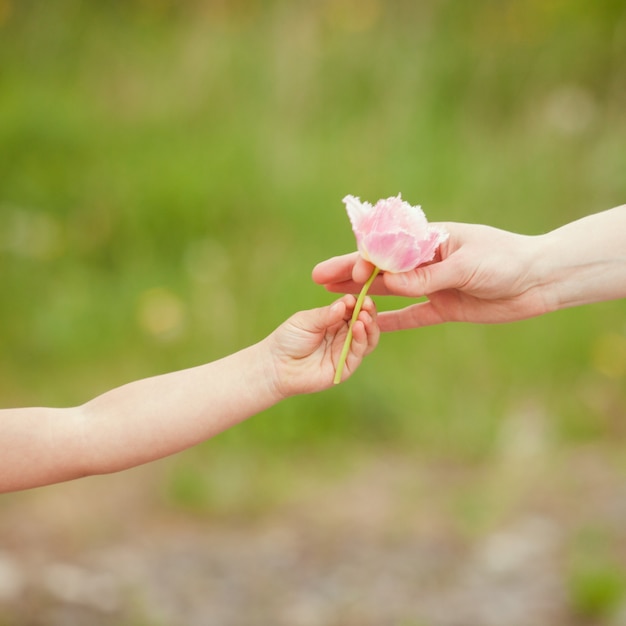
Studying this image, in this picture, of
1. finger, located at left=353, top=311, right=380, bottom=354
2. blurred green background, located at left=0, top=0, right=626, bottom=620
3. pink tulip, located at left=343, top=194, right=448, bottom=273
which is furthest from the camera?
blurred green background, located at left=0, top=0, right=626, bottom=620

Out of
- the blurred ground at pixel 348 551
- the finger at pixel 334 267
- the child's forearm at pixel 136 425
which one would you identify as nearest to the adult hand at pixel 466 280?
the finger at pixel 334 267

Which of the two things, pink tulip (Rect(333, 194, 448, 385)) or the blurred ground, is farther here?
the blurred ground

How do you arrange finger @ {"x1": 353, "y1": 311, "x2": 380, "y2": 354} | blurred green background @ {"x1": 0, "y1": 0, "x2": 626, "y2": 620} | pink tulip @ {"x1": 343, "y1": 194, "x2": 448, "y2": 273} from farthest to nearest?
1. blurred green background @ {"x1": 0, "y1": 0, "x2": 626, "y2": 620}
2. finger @ {"x1": 353, "y1": 311, "x2": 380, "y2": 354}
3. pink tulip @ {"x1": 343, "y1": 194, "x2": 448, "y2": 273}

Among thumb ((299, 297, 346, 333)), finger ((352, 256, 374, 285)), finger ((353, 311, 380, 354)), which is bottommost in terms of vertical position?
finger ((353, 311, 380, 354))

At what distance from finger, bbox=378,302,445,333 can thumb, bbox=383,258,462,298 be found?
0.42ft

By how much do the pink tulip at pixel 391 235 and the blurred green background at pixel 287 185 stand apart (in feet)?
4.14

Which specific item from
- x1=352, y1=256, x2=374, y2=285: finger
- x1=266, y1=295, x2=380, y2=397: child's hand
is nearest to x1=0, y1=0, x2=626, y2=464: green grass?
x1=266, y1=295, x2=380, y2=397: child's hand

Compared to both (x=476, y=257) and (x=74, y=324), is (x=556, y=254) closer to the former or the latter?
(x=476, y=257)

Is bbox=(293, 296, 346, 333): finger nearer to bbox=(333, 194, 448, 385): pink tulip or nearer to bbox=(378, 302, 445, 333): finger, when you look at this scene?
bbox=(333, 194, 448, 385): pink tulip

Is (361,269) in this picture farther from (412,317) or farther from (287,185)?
(287,185)

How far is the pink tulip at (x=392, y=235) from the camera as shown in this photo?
106cm

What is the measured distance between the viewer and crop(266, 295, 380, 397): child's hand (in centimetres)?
117

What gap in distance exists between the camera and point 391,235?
3.44 ft

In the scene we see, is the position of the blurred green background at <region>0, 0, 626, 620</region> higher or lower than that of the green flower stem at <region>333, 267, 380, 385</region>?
higher
